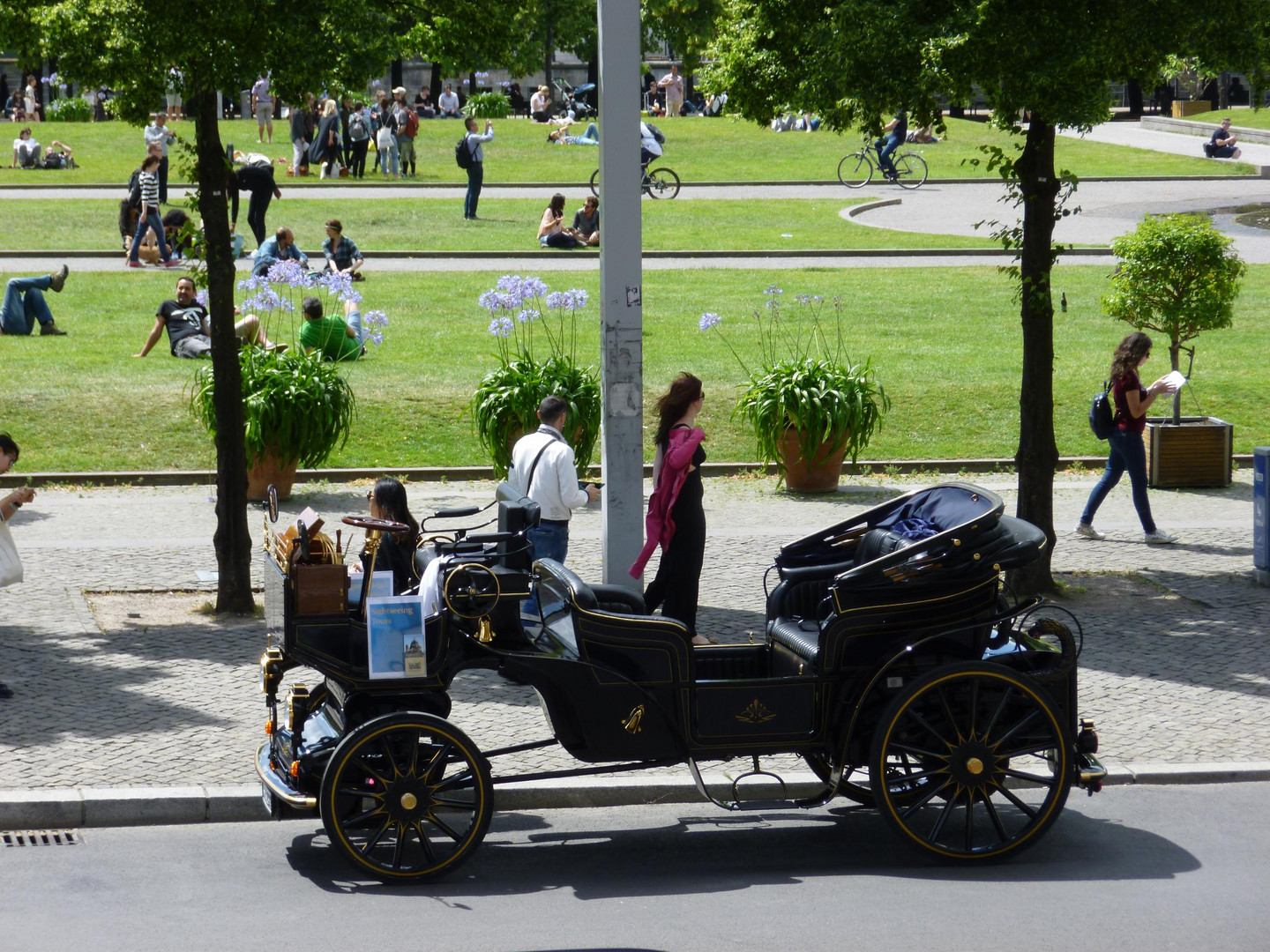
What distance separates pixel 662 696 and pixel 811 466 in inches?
314

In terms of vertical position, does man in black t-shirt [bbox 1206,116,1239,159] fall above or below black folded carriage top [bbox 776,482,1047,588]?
above

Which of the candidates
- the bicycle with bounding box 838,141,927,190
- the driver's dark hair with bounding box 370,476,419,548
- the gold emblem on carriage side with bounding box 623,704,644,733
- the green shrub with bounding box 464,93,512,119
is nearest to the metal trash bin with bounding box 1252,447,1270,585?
the gold emblem on carriage side with bounding box 623,704,644,733

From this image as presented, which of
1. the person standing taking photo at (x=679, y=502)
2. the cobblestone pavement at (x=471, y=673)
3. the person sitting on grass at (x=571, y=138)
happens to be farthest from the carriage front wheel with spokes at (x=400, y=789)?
the person sitting on grass at (x=571, y=138)

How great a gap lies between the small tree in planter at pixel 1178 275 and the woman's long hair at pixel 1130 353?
213cm

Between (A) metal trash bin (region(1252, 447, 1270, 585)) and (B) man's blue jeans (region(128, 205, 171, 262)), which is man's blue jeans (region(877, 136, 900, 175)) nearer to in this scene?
(B) man's blue jeans (region(128, 205, 171, 262))

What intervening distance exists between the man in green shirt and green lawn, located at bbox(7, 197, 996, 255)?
8.08 m

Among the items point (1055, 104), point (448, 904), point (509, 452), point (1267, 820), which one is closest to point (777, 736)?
point (448, 904)

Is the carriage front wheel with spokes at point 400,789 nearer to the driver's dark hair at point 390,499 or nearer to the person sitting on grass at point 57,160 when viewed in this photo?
the driver's dark hair at point 390,499

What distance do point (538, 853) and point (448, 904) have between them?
2.43ft

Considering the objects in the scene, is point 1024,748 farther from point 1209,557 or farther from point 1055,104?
point 1209,557

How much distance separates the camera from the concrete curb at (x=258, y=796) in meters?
7.37

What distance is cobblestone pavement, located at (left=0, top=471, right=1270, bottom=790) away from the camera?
326 inches

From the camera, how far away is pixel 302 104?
36.5 feet

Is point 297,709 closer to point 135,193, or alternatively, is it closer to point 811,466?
point 811,466
